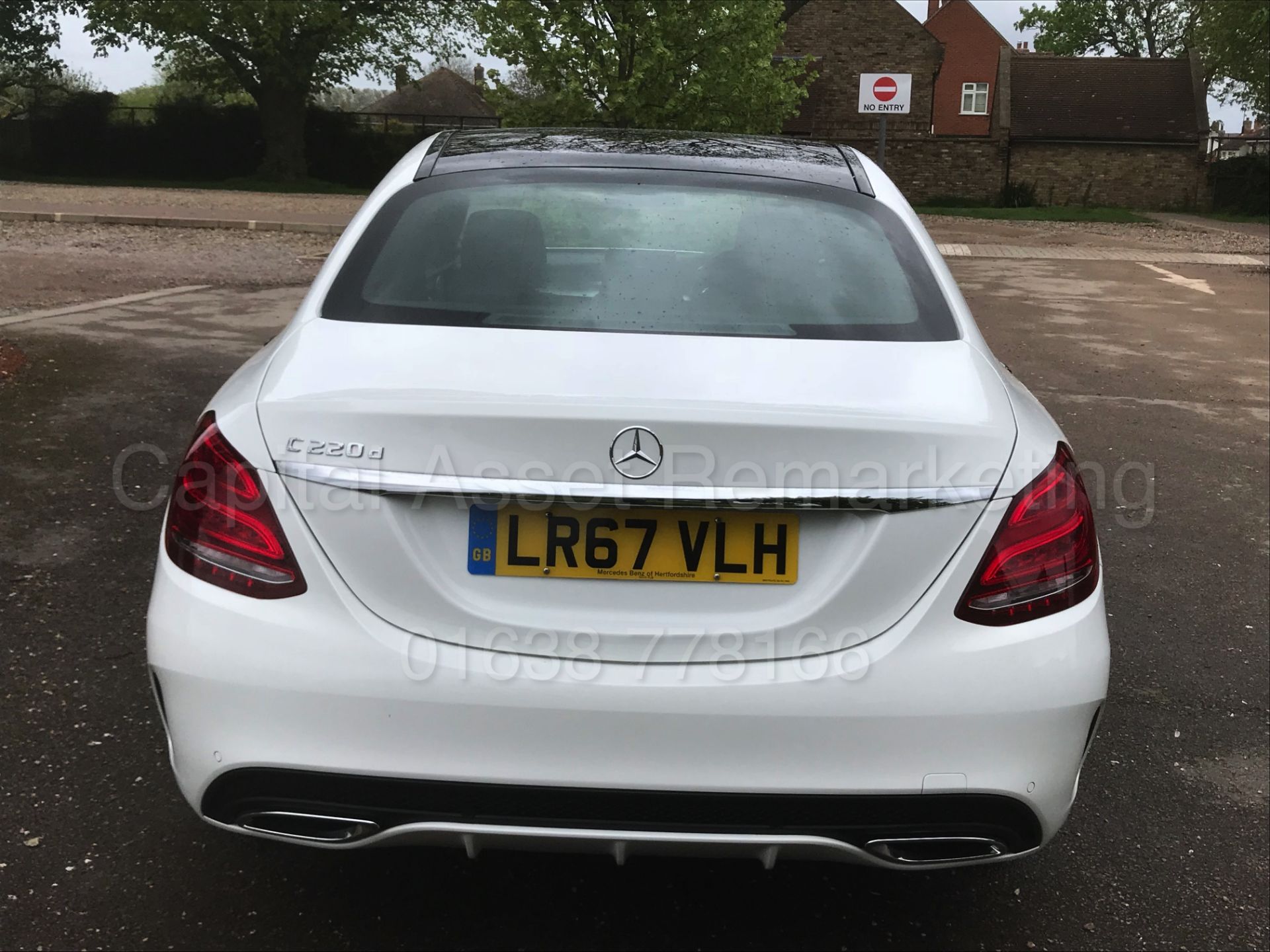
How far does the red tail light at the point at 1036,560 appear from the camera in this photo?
2.22 meters

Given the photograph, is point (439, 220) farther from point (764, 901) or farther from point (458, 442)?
point (764, 901)

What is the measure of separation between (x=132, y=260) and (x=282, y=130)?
2639cm

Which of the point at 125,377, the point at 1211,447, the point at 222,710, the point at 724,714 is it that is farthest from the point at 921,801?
the point at 125,377

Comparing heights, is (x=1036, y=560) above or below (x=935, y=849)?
above

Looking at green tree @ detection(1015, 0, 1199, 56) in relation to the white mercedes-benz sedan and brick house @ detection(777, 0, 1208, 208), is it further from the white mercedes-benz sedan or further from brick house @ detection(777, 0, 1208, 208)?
the white mercedes-benz sedan

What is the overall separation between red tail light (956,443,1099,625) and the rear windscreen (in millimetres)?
495

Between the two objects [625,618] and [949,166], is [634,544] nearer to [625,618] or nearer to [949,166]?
[625,618]

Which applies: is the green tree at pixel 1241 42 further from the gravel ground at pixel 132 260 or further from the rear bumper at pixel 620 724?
the rear bumper at pixel 620 724

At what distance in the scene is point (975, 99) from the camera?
206ft

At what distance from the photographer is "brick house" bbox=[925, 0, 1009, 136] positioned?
62938 millimetres

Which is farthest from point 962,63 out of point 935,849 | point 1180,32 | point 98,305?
point 935,849

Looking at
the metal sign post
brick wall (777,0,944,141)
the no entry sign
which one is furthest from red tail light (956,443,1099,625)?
brick wall (777,0,944,141)

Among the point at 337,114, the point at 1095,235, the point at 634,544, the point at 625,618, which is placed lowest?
the point at 1095,235

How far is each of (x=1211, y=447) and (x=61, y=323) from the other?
309 inches
